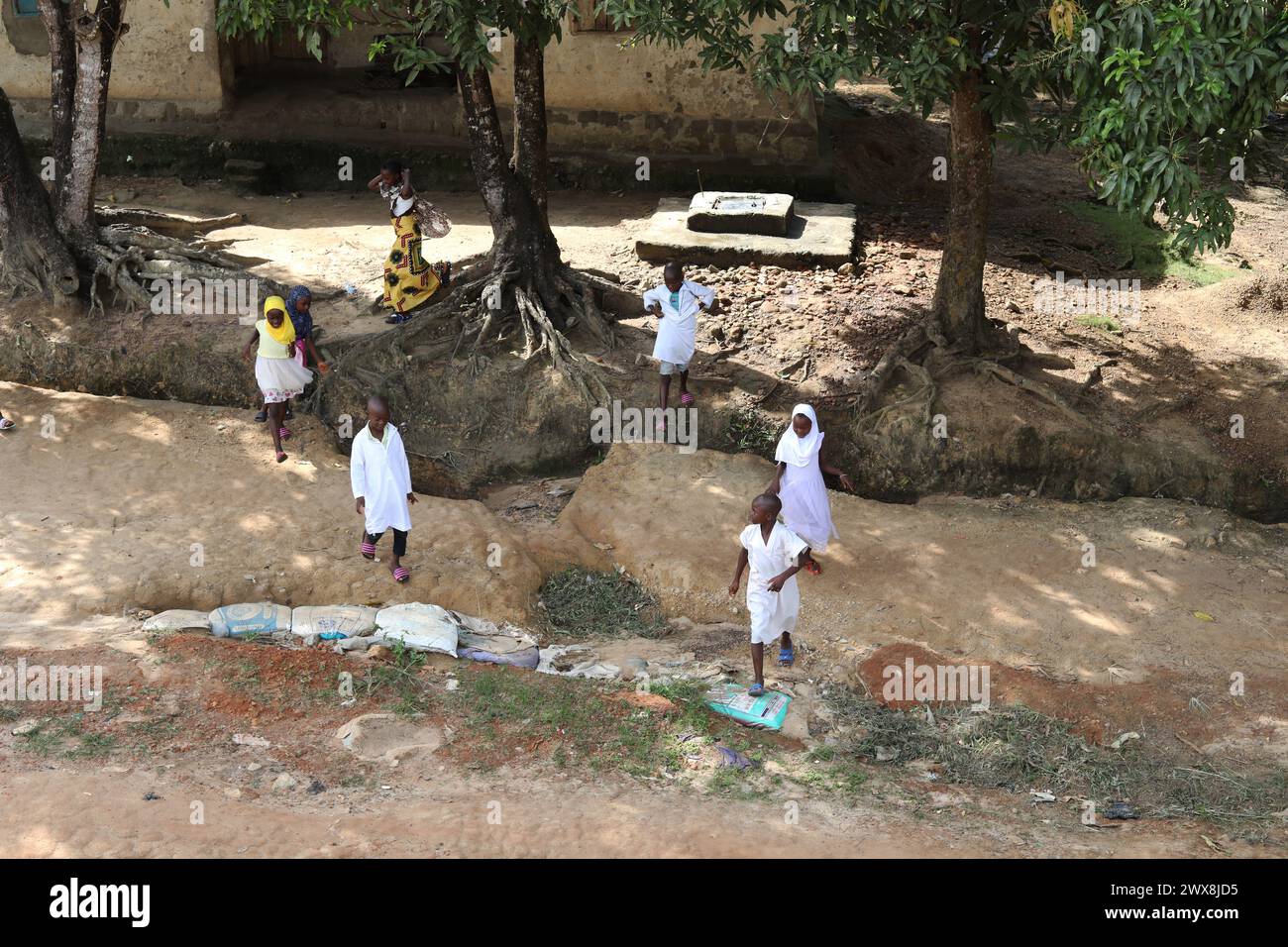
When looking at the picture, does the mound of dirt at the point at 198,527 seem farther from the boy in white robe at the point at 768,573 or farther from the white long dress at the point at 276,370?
the boy in white robe at the point at 768,573

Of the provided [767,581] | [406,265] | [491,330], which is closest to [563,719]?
[767,581]

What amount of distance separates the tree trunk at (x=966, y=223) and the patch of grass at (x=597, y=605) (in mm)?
3868

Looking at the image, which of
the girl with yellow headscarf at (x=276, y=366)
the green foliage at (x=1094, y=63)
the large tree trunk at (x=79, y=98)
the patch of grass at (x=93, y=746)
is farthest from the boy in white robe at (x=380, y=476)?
the large tree trunk at (x=79, y=98)

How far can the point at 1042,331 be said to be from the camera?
1159 cm

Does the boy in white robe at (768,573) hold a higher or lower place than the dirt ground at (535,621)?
higher

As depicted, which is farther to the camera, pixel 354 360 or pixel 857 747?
pixel 354 360

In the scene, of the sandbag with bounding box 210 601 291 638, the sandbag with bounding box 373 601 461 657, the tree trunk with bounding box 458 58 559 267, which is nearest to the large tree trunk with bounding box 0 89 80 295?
the tree trunk with bounding box 458 58 559 267

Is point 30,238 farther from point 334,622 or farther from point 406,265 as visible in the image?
point 334,622

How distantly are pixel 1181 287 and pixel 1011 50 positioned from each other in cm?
492

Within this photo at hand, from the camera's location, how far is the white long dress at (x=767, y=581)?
710 cm

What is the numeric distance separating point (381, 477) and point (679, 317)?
2.85 metres

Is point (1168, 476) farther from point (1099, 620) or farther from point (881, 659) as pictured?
point (881, 659)

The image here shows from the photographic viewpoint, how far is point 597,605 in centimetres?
859

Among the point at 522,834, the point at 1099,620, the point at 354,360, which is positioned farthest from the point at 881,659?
the point at 354,360
